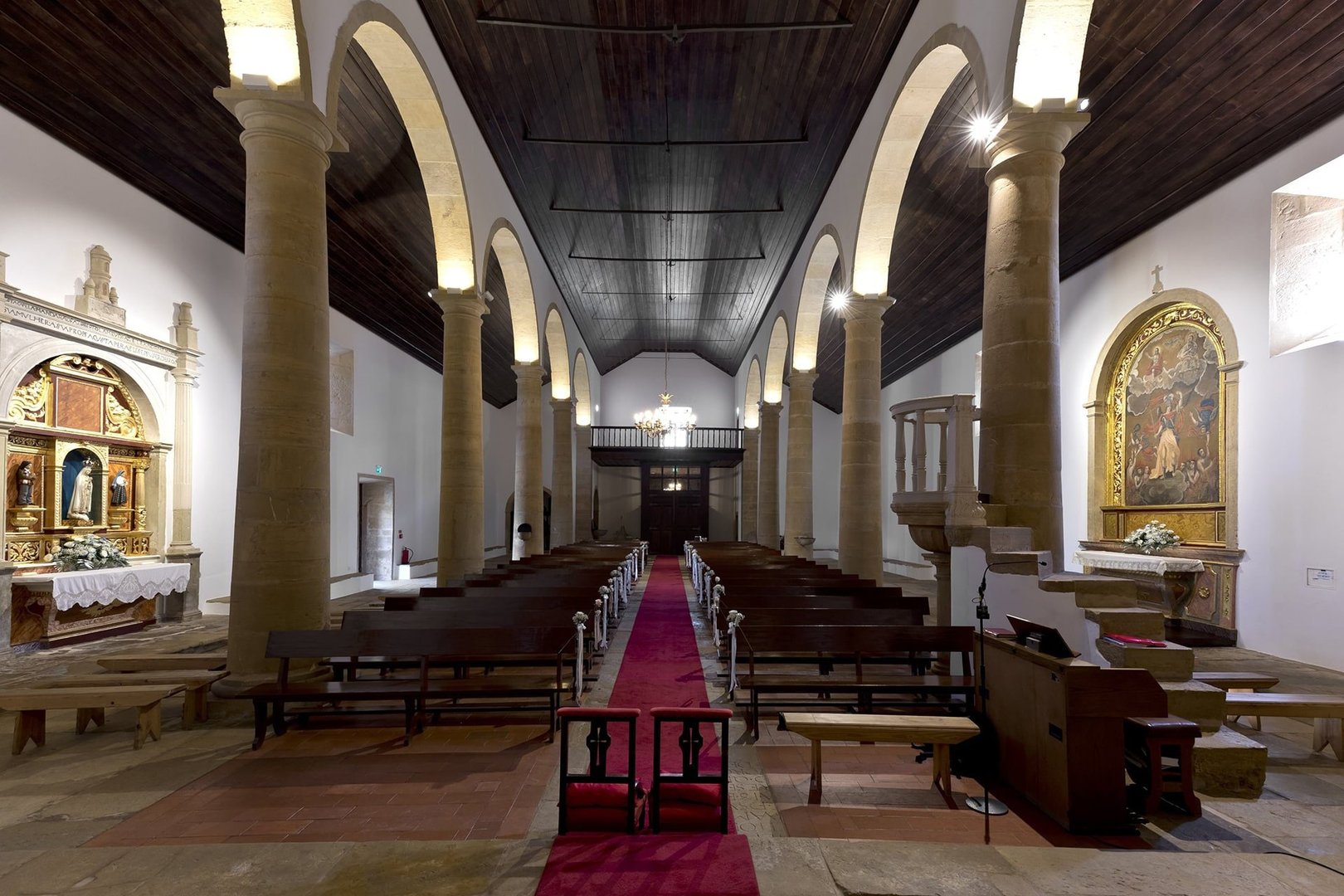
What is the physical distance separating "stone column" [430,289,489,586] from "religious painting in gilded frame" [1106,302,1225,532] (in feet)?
28.4

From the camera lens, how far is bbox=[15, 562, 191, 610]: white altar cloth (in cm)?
723

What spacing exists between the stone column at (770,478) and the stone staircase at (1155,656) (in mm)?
12264

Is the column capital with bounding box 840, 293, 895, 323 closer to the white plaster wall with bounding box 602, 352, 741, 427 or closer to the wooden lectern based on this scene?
the wooden lectern

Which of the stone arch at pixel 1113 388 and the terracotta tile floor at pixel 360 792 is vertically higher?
the stone arch at pixel 1113 388

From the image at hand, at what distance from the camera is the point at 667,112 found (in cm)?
996

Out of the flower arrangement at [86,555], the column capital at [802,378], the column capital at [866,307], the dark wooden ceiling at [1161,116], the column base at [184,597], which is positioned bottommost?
the column base at [184,597]

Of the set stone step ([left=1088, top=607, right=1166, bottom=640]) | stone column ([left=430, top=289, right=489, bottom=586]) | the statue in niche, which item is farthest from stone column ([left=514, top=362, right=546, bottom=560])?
stone step ([left=1088, top=607, right=1166, bottom=640])

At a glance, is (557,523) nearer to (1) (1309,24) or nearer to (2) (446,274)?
(2) (446,274)

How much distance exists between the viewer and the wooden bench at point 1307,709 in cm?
409

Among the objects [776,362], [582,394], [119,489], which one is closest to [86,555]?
[119,489]

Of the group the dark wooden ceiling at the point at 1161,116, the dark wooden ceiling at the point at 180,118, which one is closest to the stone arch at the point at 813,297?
the dark wooden ceiling at the point at 1161,116

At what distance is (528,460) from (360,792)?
10522mm

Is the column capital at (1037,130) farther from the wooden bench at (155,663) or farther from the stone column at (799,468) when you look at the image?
the stone column at (799,468)

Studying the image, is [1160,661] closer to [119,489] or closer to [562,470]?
[119,489]
